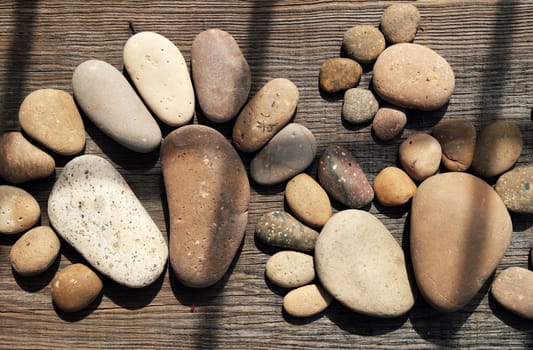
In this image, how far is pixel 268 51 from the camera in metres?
1.59

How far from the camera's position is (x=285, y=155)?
1.53m

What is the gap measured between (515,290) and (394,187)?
1.43 ft

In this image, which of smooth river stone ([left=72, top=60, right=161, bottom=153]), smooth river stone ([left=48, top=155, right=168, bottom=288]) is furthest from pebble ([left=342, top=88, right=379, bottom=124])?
smooth river stone ([left=48, top=155, right=168, bottom=288])

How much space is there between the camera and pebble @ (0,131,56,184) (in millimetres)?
1526

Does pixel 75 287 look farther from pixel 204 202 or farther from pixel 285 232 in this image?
pixel 285 232

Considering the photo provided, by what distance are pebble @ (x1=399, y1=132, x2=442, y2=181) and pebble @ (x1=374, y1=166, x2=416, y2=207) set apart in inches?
1.2

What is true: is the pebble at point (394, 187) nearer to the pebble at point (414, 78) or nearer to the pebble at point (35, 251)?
the pebble at point (414, 78)

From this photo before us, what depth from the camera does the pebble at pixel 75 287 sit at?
1.50m

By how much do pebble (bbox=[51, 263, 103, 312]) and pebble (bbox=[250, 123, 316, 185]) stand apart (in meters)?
0.54

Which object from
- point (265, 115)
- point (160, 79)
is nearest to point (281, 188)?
point (265, 115)


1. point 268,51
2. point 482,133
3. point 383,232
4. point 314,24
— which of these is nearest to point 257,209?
point 383,232

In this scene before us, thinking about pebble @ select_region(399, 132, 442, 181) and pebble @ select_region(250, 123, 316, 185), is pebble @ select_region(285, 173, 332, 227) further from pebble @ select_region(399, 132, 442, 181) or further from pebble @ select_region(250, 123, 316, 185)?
pebble @ select_region(399, 132, 442, 181)

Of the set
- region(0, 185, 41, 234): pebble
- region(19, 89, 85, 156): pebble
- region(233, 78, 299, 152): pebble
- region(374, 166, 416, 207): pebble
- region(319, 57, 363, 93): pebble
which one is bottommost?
region(0, 185, 41, 234): pebble

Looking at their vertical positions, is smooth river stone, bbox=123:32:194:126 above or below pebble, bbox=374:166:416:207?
above
